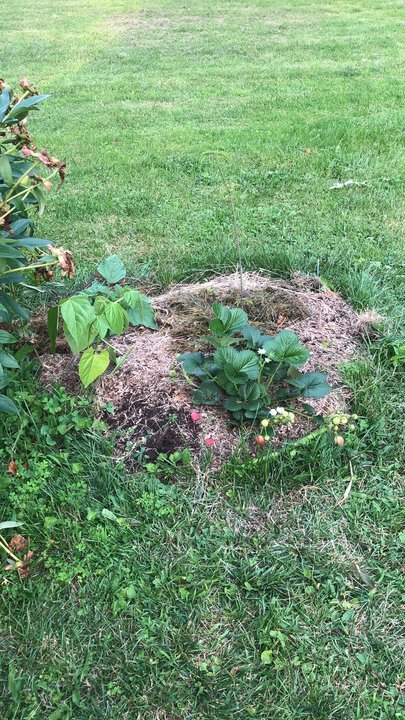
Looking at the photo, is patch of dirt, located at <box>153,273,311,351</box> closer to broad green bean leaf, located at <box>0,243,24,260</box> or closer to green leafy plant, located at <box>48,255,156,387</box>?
green leafy plant, located at <box>48,255,156,387</box>

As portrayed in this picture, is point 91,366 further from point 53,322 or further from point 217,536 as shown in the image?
point 217,536

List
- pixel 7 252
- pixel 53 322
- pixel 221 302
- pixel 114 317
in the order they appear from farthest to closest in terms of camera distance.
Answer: pixel 221 302
pixel 53 322
pixel 114 317
pixel 7 252

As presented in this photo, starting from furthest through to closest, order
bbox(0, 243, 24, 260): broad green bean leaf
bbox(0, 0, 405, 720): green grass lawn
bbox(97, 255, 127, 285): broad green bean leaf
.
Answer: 1. bbox(97, 255, 127, 285): broad green bean leaf
2. bbox(0, 243, 24, 260): broad green bean leaf
3. bbox(0, 0, 405, 720): green grass lawn

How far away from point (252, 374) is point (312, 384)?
0.22 m

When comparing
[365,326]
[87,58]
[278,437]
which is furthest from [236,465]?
[87,58]

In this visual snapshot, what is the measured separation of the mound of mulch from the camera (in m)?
2.11

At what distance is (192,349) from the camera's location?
7.96ft

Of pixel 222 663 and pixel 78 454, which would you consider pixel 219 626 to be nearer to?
pixel 222 663

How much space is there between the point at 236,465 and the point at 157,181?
2690 mm

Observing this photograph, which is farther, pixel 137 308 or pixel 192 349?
pixel 192 349

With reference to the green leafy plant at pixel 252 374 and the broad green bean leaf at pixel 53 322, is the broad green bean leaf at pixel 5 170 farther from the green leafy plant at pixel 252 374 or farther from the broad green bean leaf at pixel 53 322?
the green leafy plant at pixel 252 374

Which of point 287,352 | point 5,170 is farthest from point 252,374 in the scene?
point 5,170

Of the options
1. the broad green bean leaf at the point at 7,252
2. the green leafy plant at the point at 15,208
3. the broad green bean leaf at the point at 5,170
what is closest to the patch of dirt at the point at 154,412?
the green leafy plant at the point at 15,208

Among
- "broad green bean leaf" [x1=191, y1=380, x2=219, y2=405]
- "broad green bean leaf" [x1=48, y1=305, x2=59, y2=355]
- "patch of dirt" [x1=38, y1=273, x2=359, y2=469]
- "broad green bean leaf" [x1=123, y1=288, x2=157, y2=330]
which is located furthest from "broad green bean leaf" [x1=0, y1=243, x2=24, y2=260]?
"broad green bean leaf" [x1=191, y1=380, x2=219, y2=405]
